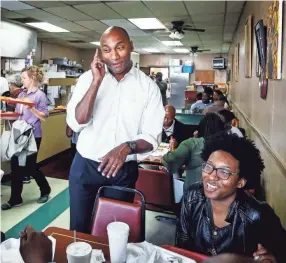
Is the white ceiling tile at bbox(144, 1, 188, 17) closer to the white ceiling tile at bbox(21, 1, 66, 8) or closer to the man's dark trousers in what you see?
the white ceiling tile at bbox(21, 1, 66, 8)

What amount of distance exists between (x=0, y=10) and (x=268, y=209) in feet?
19.5

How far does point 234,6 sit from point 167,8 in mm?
1173

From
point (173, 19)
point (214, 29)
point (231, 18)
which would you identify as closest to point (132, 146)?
Answer: point (173, 19)

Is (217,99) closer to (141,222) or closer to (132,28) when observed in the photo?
(132,28)

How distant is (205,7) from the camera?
5273 mm

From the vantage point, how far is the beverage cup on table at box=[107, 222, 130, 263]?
1084 millimetres

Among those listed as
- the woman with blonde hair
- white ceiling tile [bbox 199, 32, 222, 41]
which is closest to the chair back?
the woman with blonde hair

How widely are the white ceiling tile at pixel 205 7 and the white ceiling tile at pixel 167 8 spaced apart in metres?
0.13

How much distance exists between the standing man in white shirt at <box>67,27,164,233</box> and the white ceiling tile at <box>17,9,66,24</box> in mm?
4705

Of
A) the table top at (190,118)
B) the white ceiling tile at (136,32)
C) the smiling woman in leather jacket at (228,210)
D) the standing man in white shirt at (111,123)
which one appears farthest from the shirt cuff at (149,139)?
the white ceiling tile at (136,32)

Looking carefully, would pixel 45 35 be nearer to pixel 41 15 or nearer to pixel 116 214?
pixel 41 15

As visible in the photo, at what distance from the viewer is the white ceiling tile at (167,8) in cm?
499

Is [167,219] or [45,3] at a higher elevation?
[45,3]

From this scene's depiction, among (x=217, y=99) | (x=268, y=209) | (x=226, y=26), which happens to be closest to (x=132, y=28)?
(x=226, y=26)
